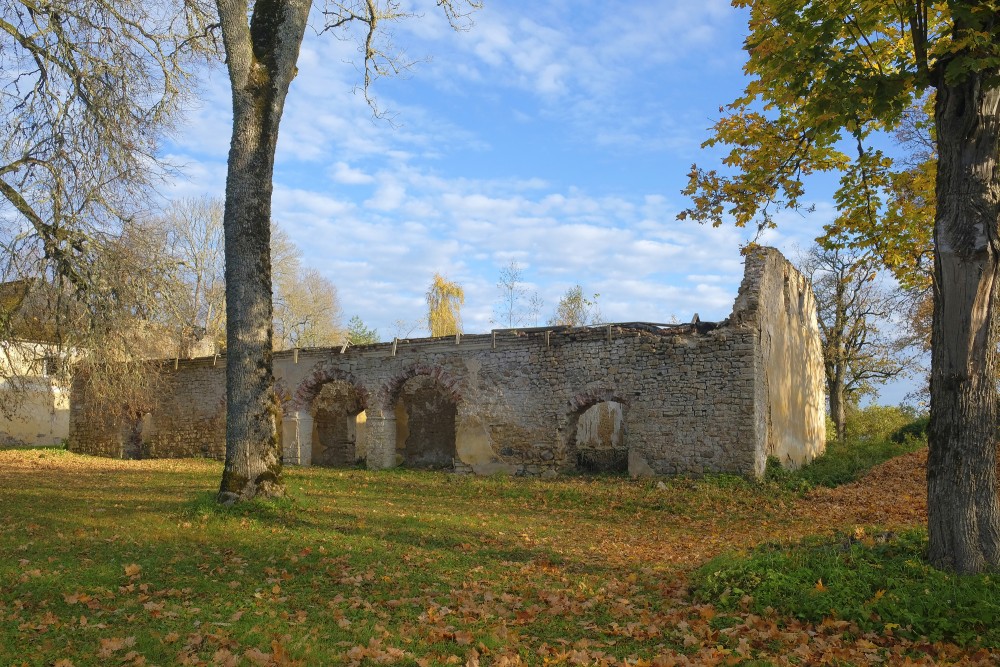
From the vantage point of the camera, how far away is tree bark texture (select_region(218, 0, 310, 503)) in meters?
8.86

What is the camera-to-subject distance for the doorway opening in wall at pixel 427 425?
19.8 m

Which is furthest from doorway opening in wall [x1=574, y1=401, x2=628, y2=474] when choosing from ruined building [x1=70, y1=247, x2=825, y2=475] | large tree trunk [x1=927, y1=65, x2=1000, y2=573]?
large tree trunk [x1=927, y1=65, x2=1000, y2=573]

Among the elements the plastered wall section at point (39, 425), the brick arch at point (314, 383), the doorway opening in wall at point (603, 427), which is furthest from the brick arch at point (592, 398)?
the plastered wall section at point (39, 425)

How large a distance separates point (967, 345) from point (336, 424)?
61.4 feet

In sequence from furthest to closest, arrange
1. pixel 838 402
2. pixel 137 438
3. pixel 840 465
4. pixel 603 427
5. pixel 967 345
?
pixel 838 402 → pixel 137 438 → pixel 603 427 → pixel 840 465 → pixel 967 345

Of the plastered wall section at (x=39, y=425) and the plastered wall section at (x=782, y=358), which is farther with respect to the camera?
the plastered wall section at (x=39, y=425)

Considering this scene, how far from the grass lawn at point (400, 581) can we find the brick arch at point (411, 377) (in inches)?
197

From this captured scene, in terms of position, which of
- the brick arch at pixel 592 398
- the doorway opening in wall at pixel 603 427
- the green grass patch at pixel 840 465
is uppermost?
the brick arch at pixel 592 398

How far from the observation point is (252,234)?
29.9 feet

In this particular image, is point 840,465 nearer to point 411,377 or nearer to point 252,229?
point 411,377

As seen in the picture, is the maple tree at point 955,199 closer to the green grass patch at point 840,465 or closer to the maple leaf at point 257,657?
the maple leaf at point 257,657

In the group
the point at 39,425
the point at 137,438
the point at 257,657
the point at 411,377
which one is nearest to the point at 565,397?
the point at 411,377

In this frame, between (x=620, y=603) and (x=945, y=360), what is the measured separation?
3.33 m

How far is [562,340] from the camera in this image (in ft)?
49.9
